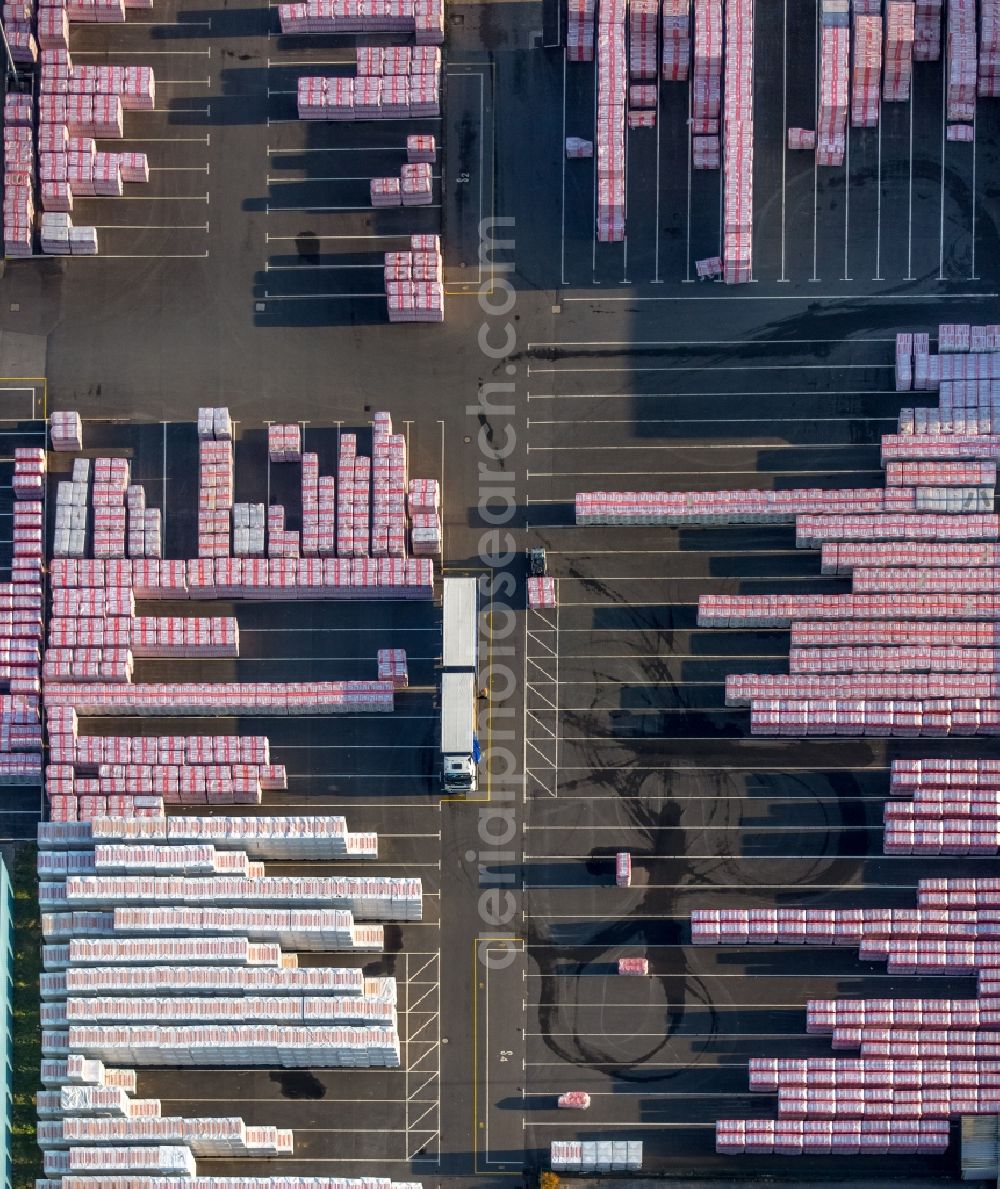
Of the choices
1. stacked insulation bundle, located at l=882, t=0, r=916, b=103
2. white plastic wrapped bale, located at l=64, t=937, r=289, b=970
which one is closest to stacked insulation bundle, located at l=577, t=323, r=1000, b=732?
stacked insulation bundle, located at l=882, t=0, r=916, b=103

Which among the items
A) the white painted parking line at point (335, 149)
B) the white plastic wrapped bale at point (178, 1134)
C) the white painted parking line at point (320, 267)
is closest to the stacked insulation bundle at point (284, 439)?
the white painted parking line at point (320, 267)

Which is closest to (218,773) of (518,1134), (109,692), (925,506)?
(109,692)

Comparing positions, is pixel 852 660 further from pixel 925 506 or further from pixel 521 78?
pixel 521 78

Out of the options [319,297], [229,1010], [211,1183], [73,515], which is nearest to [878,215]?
[319,297]

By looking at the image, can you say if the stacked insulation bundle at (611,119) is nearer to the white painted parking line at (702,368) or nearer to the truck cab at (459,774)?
the white painted parking line at (702,368)

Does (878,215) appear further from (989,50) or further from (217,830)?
(217,830)
